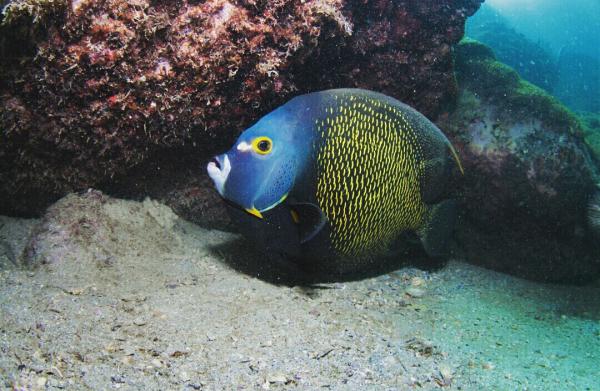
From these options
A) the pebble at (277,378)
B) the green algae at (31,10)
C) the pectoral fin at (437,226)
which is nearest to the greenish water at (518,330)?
the pectoral fin at (437,226)

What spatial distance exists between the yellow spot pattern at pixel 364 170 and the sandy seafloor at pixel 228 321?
60cm

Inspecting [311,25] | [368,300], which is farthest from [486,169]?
[311,25]

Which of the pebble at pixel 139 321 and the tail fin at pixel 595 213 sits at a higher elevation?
the tail fin at pixel 595 213

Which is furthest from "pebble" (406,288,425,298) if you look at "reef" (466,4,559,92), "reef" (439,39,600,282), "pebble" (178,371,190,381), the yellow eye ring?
"reef" (466,4,559,92)

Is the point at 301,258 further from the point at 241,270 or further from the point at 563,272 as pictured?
the point at 563,272

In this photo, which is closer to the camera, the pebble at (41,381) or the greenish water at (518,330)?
the pebble at (41,381)

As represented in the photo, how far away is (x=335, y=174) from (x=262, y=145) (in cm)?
49

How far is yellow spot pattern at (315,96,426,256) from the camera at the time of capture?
2217 millimetres

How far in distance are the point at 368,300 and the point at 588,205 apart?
254cm

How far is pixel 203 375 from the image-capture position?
173 cm

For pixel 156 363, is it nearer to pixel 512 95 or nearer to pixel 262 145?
pixel 262 145

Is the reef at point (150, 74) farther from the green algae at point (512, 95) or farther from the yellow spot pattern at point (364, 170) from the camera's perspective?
the green algae at point (512, 95)

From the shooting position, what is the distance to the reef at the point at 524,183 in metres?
3.60

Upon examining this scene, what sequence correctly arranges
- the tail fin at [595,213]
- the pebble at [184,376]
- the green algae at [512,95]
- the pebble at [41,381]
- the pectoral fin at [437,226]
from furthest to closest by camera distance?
the green algae at [512,95] < the tail fin at [595,213] < the pectoral fin at [437,226] < the pebble at [184,376] < the pebble at [41,381]
